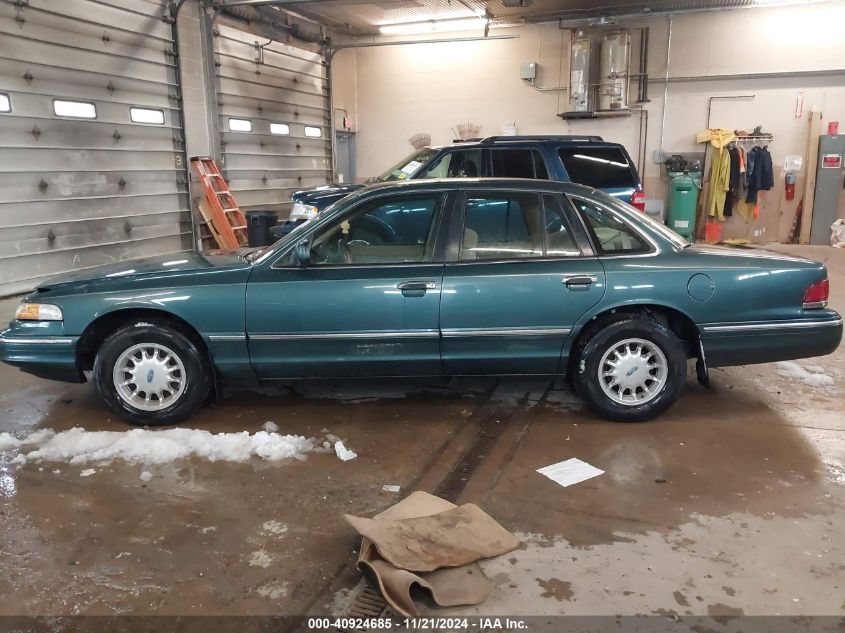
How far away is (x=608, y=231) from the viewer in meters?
4.26

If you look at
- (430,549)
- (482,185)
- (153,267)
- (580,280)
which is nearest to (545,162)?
(482,185)

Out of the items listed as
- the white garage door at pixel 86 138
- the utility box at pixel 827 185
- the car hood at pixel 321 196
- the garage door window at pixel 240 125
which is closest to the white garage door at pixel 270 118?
the garage door window at pixel 240 125

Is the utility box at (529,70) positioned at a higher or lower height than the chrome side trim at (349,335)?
higher

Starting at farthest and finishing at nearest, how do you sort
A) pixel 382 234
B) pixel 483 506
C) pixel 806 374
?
pixel 806 374 → pixel 382 234 → pixel 483 506

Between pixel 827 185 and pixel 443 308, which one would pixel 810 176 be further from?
pixel 443 308

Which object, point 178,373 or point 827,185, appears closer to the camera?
point 178,373

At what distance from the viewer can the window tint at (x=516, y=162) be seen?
824 centimetres

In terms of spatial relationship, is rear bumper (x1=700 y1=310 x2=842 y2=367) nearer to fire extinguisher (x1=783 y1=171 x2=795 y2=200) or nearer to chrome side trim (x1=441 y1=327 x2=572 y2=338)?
chrome side trim (x1=441 y1=327 x2=572 y2=338)

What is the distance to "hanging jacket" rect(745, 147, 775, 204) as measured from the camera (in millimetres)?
13078

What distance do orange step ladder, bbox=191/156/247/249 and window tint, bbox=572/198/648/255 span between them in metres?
8.55

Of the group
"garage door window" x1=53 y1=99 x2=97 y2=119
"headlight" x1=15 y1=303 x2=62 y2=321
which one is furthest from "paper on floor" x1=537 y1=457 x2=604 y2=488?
"garage door window" x1=53 y1=99 x2=97 y2=119

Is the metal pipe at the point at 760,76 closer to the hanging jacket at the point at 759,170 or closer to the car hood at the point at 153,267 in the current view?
the hanging jacket at the point at 759,170

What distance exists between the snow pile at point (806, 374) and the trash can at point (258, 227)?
28.6 ft

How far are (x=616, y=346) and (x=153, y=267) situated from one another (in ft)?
9.95
